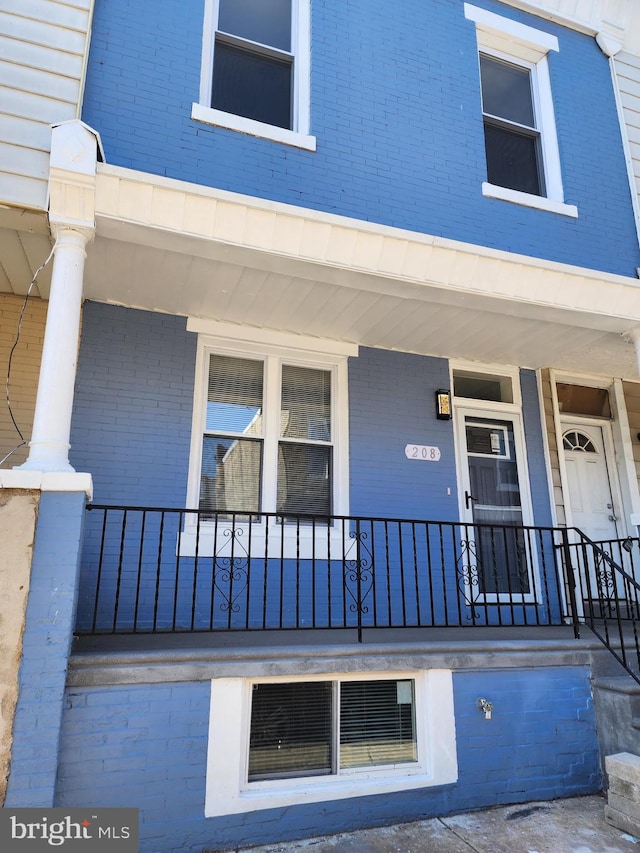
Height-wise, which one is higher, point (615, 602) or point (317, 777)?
point (615, 602)

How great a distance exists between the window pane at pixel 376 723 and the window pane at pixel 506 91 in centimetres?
491

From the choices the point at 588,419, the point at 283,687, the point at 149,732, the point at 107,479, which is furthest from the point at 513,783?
the point at 588,419

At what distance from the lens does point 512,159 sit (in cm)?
530

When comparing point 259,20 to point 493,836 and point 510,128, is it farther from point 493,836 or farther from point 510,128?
point 493,836

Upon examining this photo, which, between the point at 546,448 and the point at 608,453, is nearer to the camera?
the point at 546,448

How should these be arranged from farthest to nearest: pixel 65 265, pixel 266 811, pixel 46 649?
pixel 65 265 → pixel 266 811 → pixel 46 649

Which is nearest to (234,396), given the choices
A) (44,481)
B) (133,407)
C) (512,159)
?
(133,407)

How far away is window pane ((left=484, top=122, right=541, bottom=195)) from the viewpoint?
204 inches

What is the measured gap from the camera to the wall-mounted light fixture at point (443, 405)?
533cm

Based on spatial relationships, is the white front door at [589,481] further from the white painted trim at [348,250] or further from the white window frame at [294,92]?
the white window frame at [294,92]

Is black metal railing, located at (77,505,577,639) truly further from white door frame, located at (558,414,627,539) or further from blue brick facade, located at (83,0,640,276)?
blue brick facade, located at (83,0,640,276)

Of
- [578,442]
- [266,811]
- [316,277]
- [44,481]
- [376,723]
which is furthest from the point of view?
[578,442]

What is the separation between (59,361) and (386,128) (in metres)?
3.01

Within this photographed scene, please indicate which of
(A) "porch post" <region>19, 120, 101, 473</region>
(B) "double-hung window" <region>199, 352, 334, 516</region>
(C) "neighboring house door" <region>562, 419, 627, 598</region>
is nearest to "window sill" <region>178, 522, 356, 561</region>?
(B) "double-hung window" <region>199, 352, 334, 516</region>
